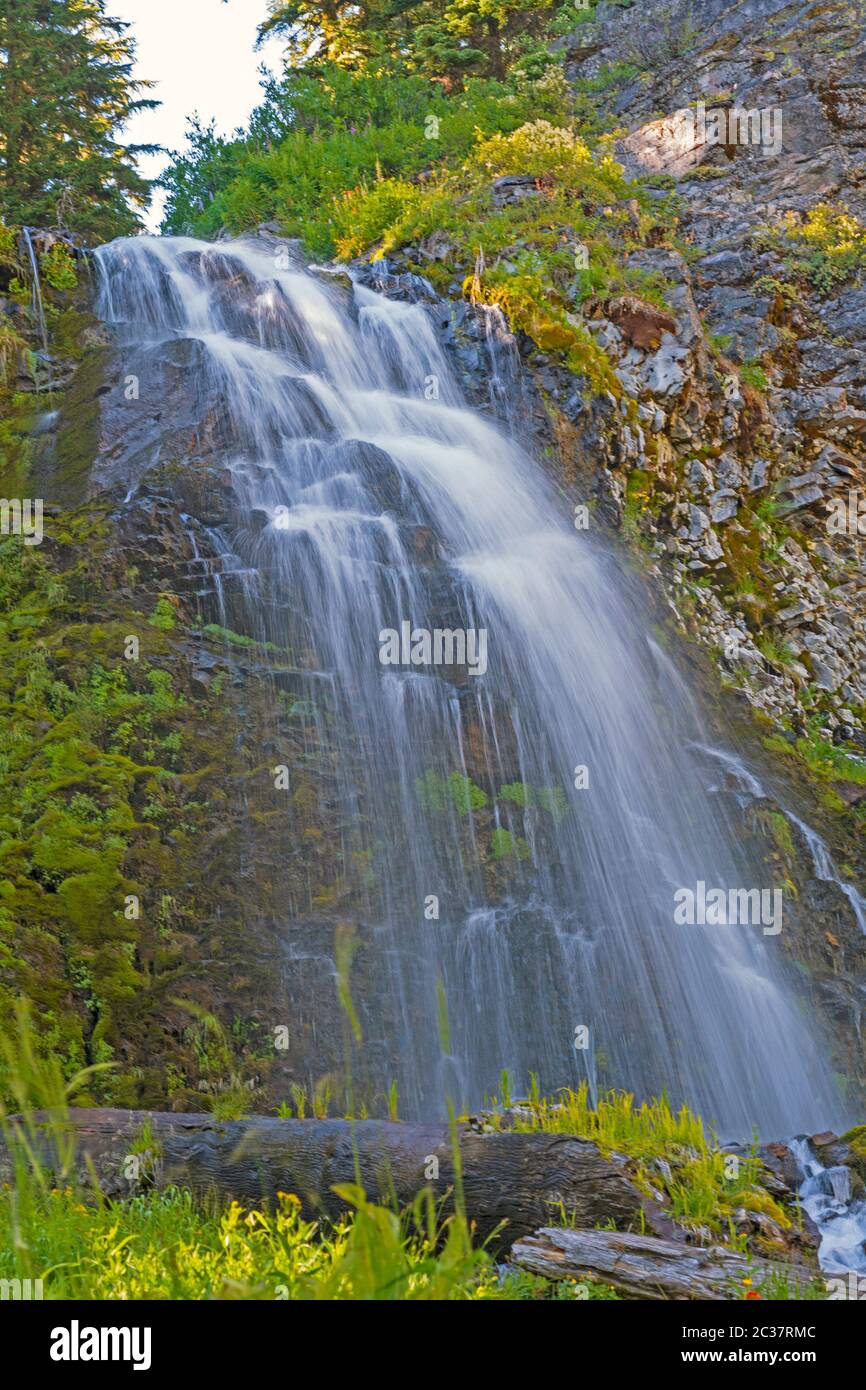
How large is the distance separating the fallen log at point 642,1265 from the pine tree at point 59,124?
1867cm

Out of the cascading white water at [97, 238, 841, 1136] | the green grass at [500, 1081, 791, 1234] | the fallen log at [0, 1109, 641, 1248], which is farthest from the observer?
the cascading white water at [97, 238, 841, 1136]

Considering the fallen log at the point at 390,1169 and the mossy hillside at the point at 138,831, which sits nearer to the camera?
the fallen log at the point at 390,1169

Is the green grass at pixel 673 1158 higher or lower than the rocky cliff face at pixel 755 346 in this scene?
lower

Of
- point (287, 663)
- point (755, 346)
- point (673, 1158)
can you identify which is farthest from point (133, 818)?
point (755, 346)

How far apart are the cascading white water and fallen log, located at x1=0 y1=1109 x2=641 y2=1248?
2.01m

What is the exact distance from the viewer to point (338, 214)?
1698 centimetres

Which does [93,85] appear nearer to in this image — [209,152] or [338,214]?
[209,152]

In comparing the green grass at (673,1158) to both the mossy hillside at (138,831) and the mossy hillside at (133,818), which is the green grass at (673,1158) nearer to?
the mossy hillside at (138,831)

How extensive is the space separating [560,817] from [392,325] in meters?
7.62

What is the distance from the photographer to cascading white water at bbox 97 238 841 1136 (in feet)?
24.2

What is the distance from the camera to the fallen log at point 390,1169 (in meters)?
3.89

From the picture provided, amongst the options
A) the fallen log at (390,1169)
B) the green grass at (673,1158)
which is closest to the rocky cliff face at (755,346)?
the green grass at (673,1158)

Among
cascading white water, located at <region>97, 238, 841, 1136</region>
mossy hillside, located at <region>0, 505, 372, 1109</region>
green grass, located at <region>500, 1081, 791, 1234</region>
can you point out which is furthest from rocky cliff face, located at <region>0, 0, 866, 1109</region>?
green grass, located at <region>500, 1081, 791, 1234</region>

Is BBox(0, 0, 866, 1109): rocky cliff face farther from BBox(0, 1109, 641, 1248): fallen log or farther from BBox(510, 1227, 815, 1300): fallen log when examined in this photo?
BBox(510, 1227, 815, 1300): fallen log
